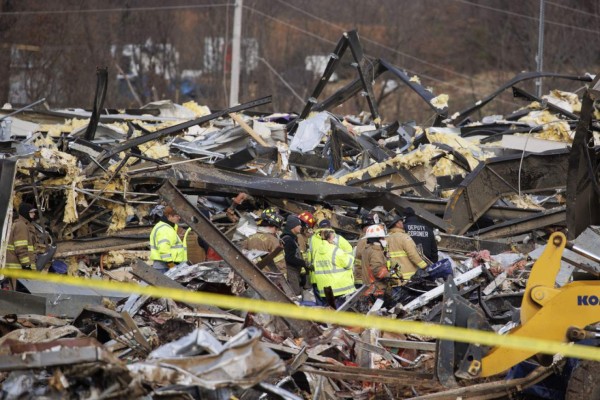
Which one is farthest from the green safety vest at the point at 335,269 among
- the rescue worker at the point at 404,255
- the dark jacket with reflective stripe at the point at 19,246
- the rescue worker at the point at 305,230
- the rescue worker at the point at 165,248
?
the dark jacket with reflective stripe at the point at 19,246

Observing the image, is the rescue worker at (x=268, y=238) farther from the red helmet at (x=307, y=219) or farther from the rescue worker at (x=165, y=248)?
the rescue worker at (x=165, y=248)

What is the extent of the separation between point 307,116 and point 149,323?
10172mm

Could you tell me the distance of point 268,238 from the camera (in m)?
12.4

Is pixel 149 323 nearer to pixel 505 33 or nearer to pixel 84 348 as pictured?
pixel 84 348

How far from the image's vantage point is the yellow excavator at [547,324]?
7.07 m

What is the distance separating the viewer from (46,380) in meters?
6.36

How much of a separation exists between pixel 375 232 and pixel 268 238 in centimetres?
144

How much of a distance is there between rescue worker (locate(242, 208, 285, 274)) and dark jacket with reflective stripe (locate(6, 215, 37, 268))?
8.81 feet

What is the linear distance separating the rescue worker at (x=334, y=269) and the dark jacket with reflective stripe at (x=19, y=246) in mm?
3772

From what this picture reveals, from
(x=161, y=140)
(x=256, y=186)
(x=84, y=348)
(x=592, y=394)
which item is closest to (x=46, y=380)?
(x=84, y=348)

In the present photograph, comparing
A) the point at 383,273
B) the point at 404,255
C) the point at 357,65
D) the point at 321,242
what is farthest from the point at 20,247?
the point at 357,65

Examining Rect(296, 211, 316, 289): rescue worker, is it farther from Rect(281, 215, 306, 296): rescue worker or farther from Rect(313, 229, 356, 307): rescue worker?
Rect(313, 229, 356, 307): rescue worker

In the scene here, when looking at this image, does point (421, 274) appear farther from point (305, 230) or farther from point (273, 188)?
point (273, 188)

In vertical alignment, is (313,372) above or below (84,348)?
below
